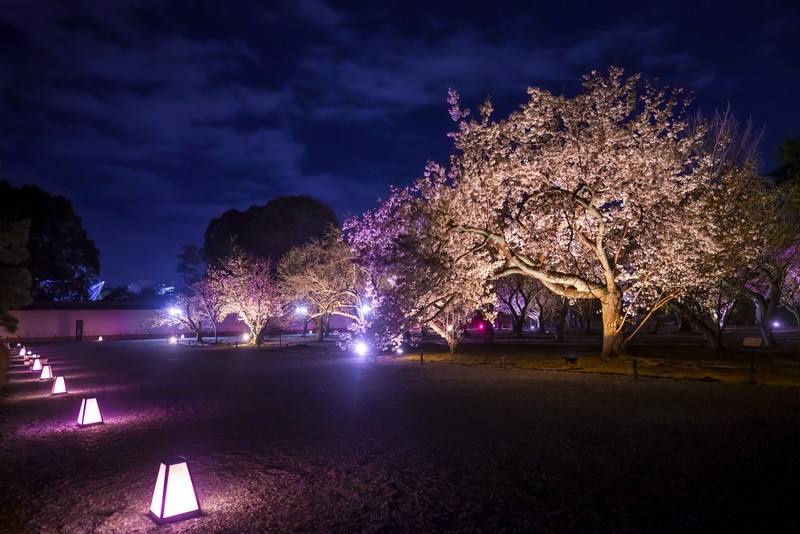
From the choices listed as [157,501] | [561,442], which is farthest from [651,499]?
[157,501]

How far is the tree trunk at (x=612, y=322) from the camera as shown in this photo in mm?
20500

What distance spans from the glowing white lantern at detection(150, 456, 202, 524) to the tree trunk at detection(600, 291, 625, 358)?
57.7 feet

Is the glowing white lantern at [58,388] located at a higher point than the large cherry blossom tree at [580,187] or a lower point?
lower

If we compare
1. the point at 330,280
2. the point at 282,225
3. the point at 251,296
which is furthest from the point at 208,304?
the point at 330,280

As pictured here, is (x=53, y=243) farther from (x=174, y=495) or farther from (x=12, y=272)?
(x=174, y=495)

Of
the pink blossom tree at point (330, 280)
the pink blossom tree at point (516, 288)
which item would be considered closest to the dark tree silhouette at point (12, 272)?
the pink blossom tree at point (330, 280)

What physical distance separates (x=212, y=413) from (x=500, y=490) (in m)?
7.75

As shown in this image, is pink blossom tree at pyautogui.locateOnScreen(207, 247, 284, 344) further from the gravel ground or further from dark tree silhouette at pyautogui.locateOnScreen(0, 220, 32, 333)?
the gravel ground

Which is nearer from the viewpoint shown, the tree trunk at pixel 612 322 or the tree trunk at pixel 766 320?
the tree trunk at pixel 612 322

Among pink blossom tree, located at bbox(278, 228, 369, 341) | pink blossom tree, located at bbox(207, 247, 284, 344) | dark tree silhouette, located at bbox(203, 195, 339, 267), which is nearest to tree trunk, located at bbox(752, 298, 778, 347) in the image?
pink blossom tree, located at bbox(278, 228, 369, 341)

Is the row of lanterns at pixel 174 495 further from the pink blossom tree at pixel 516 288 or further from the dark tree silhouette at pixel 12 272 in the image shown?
the pink blossom tree at pixel 516 288

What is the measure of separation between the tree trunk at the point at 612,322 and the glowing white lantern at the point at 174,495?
1760 centimetres

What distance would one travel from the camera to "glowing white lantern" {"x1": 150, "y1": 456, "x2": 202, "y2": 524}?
5.52 meters

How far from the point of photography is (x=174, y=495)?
18.3 feet
